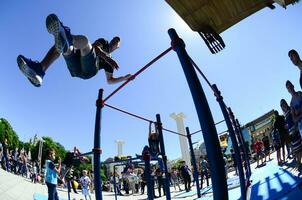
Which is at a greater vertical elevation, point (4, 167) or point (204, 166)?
point (4, 167)

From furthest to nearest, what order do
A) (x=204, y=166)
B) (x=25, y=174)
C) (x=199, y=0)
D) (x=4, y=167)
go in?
(x=25, y=174)
(x=4, y=167)
(x=204, y=166)
(x=199, y=0)

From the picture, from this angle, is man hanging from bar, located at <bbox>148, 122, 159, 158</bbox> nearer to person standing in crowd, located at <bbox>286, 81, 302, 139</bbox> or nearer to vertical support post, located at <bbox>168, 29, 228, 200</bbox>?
person standing in crowd, located at <bbox>286, 81, 302, 139</bbox>

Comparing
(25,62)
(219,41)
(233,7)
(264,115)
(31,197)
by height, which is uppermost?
(264,115)

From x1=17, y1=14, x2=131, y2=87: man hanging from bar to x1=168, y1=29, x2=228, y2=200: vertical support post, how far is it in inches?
59.0

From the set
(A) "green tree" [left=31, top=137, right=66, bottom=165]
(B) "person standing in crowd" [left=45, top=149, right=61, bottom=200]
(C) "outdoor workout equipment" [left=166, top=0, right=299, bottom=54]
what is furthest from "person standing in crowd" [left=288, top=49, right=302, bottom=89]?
(A) "green tree" [left=31, top=137, right=66, bottom=165]

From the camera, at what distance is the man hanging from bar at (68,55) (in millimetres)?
2951

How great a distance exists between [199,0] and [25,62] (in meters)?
3.99

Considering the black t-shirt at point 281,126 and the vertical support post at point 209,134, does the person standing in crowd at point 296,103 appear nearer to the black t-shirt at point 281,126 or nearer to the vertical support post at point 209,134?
the vertical support post at point 209,134

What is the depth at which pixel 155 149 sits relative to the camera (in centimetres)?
617

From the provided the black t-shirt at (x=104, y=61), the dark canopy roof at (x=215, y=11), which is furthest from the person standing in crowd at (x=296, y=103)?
the black t-shirt at (x=104, y=61)

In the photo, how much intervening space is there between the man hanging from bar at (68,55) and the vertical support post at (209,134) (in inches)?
59.0

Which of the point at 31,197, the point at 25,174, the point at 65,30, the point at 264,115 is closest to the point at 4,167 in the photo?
the point at 25,174

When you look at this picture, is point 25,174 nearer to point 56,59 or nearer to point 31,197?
point 31,197

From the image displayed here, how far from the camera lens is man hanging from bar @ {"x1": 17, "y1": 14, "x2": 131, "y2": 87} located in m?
2.95
